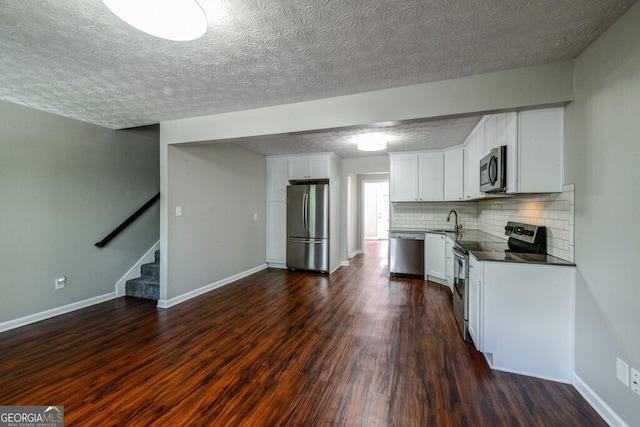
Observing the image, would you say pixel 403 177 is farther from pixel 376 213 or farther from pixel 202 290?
pixel 376 213

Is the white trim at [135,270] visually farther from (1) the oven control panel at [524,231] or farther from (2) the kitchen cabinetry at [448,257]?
(1) the oven control panel at [524,231]

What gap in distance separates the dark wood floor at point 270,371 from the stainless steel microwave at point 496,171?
1.49m

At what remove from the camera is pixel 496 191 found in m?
2.56

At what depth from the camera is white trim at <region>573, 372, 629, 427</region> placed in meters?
1.52

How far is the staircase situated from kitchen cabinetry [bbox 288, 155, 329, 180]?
2905mm

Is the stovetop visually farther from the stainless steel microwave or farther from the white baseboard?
the white baseboard

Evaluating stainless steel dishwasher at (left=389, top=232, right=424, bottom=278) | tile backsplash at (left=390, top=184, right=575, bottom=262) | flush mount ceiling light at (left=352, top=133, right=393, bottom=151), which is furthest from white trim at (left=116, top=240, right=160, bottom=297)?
tile backsplash at (left=390, top=184, right=575, bottom=262)

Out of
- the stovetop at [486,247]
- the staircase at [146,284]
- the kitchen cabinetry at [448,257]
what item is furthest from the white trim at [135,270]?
the kitchen cabinetry at [448,257]

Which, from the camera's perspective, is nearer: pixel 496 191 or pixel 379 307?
pixel 496 191

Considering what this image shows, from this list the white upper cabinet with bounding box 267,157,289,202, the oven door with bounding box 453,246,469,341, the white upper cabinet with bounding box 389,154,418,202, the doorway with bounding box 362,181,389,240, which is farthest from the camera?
the doorway with bounding box 362,181,389,240

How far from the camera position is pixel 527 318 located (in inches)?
80.4

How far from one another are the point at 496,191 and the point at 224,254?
3.87m

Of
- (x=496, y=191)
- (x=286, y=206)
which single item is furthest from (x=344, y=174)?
(x=496, y=191)

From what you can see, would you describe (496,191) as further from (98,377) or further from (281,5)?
(98,377)
